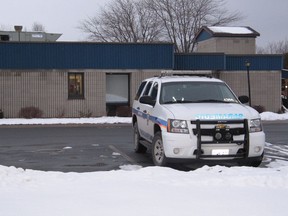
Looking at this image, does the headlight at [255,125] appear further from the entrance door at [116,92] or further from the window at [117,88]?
the window at [117,88]

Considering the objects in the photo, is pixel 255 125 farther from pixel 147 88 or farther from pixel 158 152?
pixel 147 88

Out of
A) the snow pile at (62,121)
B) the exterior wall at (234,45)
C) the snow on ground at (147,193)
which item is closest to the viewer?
the snow on ground at (147,193)

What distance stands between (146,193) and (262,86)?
24260mm

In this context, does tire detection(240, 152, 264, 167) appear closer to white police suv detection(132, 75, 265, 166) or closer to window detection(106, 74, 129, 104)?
white police suv detection(132, 75, 265, 166)

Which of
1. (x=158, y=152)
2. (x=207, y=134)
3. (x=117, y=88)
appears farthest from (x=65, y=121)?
(x=207, y=134)

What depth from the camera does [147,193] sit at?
264 inches

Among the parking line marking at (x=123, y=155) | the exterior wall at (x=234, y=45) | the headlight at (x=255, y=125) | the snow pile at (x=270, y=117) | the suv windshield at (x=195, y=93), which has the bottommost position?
the snow pile at (x=270, y=117)

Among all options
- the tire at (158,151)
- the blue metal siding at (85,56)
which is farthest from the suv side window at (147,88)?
the blue metal siding at (85,56)

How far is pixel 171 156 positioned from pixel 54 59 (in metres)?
18.2

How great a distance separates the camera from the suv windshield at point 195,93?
10.4m

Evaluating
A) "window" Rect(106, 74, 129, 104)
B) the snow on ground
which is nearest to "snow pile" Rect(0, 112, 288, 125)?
"window" Rect(106, 74, 129, 104)

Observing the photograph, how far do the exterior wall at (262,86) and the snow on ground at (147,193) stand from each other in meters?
21.0

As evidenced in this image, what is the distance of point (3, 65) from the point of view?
25.9 m

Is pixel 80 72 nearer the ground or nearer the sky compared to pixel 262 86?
nearer the sky
